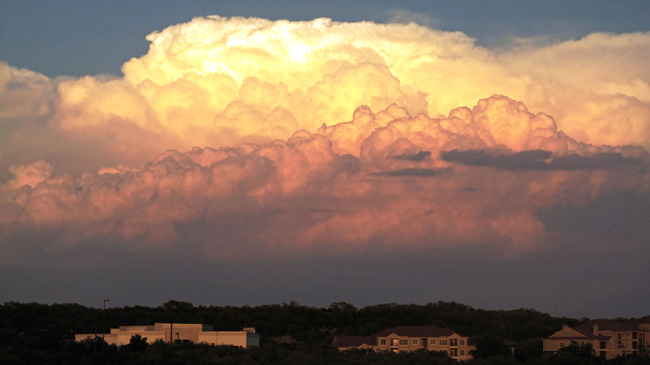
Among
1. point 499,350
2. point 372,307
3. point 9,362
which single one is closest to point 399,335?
point 499,350

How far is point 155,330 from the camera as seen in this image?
4230 inches

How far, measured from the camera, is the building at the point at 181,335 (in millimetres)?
104625

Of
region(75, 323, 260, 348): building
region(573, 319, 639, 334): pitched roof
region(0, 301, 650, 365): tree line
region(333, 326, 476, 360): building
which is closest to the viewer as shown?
region(0, 301, 650, 365): tree line

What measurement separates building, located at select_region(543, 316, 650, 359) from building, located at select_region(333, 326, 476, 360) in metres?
13.9

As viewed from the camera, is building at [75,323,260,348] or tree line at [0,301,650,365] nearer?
tree line at [0,301,650,365]

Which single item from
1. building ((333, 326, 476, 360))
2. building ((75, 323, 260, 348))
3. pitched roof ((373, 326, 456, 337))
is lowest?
building ((333, 326, 476, 360))

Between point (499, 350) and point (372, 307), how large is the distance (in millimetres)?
71503

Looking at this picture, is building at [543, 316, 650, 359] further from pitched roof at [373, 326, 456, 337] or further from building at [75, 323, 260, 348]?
building at [75, 323, 260, 348]

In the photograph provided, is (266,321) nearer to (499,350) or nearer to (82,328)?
(82,328)

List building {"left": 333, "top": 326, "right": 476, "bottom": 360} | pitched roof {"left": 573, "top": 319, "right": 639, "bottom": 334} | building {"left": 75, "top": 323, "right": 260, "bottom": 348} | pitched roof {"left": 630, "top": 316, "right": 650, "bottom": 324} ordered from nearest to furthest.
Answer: building {"left": 75, "top": 323, "right": 260, "bottom": 348} → building {"left": 333, "top": 326, "right": 476, "bottom": 360} → pitched roof {"left": 573, "top": 319, "right": 639, "bottom": 334} → pitched roof {"left": 630, "top": 316, "right": 650, "bottom": 324}

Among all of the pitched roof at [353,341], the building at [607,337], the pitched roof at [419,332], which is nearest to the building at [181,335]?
the pitched roof at [353,341]

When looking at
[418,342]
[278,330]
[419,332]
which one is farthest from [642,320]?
[278,330]

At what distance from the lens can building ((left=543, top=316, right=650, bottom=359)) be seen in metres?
117

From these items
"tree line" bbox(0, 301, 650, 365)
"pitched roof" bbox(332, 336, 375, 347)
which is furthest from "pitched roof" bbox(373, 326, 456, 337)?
→ "tree line" bbox(0, 301, 650, 365)
